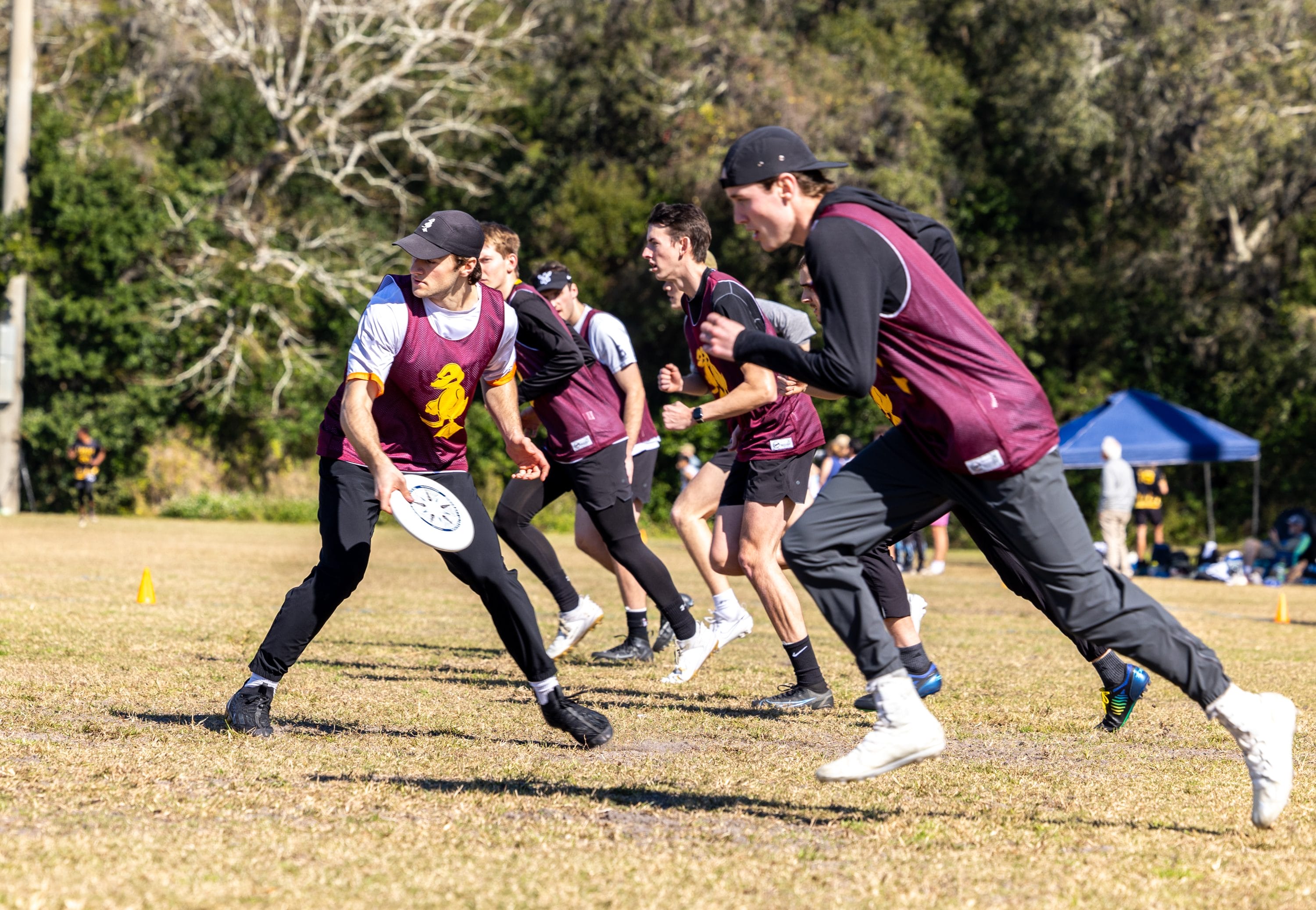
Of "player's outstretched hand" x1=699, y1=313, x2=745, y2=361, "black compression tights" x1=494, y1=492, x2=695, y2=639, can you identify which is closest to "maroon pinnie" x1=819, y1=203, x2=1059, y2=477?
"player's outstretched hand" x1=699, y1=313, x2=745, y2=361

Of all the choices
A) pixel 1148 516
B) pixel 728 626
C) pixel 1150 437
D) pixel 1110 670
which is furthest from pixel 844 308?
pixel 1148 516

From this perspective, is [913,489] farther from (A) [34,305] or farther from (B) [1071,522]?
(A) [34,305]

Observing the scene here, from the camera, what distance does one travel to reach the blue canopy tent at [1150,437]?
67.0 feet

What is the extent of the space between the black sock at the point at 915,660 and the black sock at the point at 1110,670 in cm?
86

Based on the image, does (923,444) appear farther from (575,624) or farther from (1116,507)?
(1116,507)

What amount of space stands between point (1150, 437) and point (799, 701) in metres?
16.0

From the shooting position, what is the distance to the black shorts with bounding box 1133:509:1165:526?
2100cm

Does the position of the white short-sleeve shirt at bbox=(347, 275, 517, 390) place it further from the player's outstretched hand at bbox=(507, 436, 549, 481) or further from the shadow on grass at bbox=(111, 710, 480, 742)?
the shadow on grass at bbox=(111, 710, 480, 742)

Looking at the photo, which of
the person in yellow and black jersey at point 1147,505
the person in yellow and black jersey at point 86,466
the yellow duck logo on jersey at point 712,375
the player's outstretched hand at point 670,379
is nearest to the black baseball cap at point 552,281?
the yellow duck logo on jersey at point 712,375

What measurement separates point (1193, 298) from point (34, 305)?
85.6ft

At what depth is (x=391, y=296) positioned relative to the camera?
5074mm

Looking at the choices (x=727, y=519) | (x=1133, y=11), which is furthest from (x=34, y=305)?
(x=727, y=519)

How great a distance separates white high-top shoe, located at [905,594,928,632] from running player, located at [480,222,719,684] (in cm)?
115

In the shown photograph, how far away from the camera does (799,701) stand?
6398 mm
